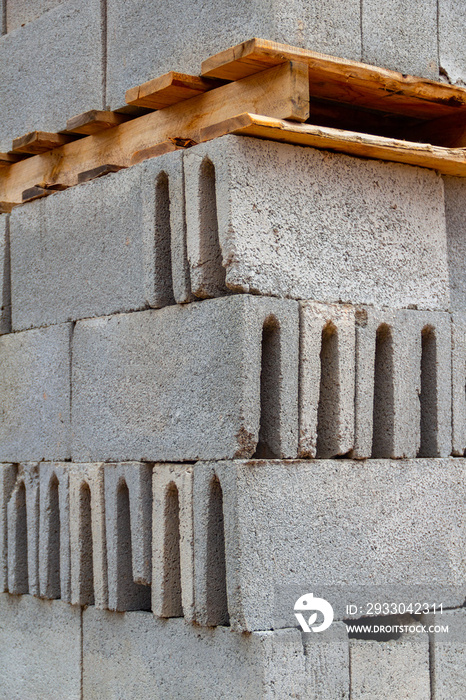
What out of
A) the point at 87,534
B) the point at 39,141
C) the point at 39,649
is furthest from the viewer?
the point at 39,141


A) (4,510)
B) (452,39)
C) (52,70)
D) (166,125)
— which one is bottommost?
(4,510)

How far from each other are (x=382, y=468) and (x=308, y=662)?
0.92 meters

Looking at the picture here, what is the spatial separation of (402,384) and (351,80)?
1398 mm

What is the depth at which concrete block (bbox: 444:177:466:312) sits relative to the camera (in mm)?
5016

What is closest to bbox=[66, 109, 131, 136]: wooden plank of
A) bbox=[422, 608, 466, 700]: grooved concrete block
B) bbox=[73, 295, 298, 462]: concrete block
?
bbox=[73, 295, 298, 462]: concrete block

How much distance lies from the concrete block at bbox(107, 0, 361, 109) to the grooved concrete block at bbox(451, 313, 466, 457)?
1.40 m

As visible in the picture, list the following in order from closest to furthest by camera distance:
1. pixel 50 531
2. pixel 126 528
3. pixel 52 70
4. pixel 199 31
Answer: pixel 199 31 < pixel 126 528 < pixel 50 531 < pixel 52 70

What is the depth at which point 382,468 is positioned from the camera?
4.54 meters

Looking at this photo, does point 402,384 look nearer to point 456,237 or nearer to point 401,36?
point 456,237

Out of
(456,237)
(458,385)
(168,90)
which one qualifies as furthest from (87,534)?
(456,237)

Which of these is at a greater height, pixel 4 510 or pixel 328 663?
pixel 4 510

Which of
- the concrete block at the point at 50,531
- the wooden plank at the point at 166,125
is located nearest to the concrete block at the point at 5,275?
the wooden plank at the point at 166,125

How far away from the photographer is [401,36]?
15.7 ft

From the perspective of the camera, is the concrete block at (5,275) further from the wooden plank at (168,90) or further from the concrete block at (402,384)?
the concrete block at (402,384)
